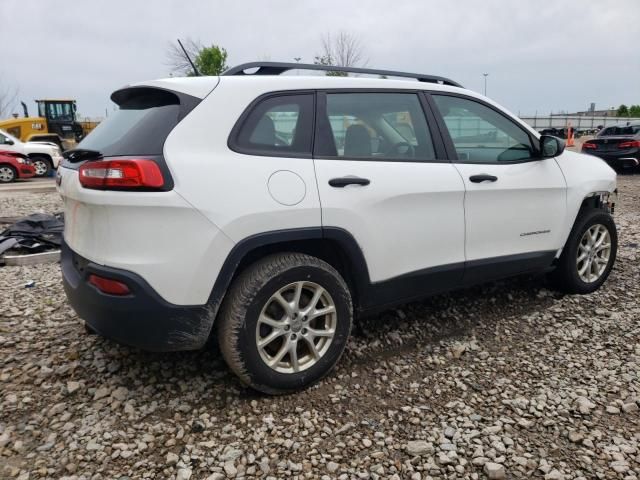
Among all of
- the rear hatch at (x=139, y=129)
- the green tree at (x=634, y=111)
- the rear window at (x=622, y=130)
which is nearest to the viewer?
the rear hatch at (x=139, y=129)

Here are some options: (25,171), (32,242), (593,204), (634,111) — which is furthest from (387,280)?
(634,111)

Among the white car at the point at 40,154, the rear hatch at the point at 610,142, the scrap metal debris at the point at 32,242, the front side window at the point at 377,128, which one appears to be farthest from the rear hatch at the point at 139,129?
the white car at the point at 40,154

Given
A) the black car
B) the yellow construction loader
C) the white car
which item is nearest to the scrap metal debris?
the white car

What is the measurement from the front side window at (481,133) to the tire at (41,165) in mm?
16104

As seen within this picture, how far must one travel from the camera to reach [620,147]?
1380 centimetres

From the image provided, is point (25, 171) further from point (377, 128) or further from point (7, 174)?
point (377, 128)

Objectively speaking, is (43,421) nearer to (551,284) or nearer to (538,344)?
(538,344)

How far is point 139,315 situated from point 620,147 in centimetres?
1476

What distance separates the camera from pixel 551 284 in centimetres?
441

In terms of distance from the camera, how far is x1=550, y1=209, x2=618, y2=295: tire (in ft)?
13.7

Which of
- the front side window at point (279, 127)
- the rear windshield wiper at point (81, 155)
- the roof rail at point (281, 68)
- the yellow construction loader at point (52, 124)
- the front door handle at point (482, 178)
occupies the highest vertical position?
the yellow construction loader at point (52, 124)

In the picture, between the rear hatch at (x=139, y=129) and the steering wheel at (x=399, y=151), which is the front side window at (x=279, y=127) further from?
the steering wheel at (x=399, y=151)

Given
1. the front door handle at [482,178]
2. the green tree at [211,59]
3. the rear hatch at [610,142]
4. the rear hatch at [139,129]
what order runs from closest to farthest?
1. the rear hatch at [139,129]
2. the front door handle at [482,178]
3. the rear hatch at [610,142]
4. the green tree at [211,59]

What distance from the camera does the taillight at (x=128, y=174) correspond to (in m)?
2.38
